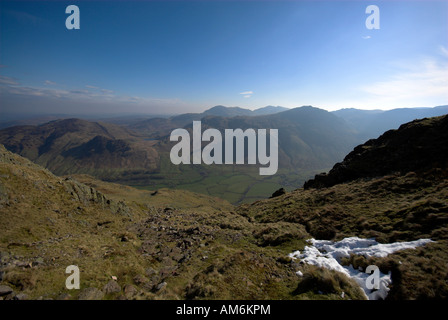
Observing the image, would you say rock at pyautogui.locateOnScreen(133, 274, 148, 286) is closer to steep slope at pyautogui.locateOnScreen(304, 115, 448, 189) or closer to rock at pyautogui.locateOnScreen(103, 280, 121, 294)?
rock at pyautogui.locateOnScreen(103, 280, 121, 294)

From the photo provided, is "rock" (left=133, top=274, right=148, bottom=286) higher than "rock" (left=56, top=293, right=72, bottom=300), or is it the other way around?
"rock" (left=56, top=293, right=72, bottom=300)

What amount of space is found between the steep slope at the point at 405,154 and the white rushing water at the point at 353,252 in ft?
56.7

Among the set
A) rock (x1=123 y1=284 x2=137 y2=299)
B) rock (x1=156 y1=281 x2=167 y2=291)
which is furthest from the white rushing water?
rock (x1=123 y1=284 x2=137 y2=299)

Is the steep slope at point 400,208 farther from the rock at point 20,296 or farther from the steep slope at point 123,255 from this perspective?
the rock at point 20,296

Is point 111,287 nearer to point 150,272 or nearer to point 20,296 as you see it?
point 150,272

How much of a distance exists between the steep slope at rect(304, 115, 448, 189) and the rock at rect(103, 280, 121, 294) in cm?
3286

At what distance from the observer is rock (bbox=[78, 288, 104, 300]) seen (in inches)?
326

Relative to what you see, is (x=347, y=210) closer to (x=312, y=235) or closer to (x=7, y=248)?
(x=312, y=235)

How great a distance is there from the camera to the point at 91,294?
27.9 ft

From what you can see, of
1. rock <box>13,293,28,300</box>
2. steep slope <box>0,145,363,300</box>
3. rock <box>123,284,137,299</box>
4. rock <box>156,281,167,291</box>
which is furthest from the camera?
rock <box>156,281,167,291</box>

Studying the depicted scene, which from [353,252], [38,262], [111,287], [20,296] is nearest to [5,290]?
[20,296]

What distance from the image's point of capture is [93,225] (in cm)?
2019
